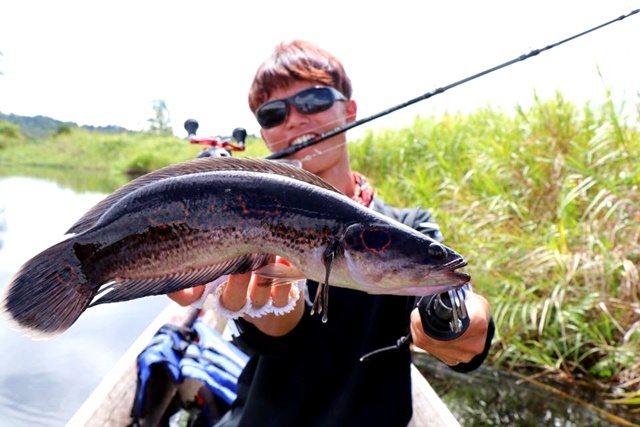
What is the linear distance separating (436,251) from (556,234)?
4167 millimetres

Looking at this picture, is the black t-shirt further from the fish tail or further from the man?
the fish tail

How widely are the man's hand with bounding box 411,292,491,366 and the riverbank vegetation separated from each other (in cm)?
302

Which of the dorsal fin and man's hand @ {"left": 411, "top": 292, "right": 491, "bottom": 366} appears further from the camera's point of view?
man's hand @ {"left": 411, "top": 292, "right": 491, "bottom": 366}

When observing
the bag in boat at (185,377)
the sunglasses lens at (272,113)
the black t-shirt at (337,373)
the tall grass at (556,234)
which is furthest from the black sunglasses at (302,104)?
the tall grass at (556,234)

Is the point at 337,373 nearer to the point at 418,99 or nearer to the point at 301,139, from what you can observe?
the point at 301,139

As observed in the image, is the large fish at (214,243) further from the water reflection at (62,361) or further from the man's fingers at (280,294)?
the water reflection at (62,361)

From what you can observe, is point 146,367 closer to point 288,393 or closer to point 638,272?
point 288,393

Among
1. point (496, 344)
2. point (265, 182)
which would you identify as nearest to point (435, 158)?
point (496, 344)

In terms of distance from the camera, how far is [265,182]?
4.89 ft

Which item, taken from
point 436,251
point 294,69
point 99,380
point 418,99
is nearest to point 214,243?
point 436,251

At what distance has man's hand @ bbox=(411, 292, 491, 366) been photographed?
1.96m

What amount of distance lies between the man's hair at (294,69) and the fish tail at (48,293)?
5.03ft

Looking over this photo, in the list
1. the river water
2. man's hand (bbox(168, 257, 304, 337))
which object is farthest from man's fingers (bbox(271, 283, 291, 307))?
the river water

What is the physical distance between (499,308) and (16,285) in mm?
4568
